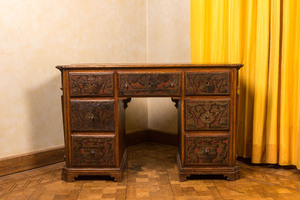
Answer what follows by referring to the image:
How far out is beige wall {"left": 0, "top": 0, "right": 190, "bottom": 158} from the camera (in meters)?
2.37

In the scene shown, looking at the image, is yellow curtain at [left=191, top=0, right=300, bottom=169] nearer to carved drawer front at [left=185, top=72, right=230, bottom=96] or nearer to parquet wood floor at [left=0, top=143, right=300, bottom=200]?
parquet wood floor at [left=0, top=143, right=300, bottom=200]

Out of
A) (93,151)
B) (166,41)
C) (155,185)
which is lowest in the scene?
(155,185)

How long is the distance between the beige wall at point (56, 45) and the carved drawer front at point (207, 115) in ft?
3.05

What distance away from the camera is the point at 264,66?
239 centimetres


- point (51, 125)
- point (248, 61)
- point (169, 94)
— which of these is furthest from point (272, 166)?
point (51, 125)

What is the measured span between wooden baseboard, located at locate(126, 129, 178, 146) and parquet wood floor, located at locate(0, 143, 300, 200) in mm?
610

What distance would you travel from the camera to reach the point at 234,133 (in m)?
2.17

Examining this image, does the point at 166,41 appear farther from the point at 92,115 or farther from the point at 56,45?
the point at 92,115

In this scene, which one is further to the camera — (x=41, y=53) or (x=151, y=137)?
(x=151, y=137)

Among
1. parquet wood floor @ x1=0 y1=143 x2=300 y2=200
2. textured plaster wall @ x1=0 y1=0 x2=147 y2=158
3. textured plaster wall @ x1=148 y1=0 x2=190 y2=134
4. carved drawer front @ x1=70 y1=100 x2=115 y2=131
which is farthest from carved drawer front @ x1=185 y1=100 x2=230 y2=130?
textured plaster wall @ x1=0 y1=0 x2=147 y2=158

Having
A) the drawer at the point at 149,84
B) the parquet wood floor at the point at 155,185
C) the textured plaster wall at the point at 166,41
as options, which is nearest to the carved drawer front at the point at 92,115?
the drawer at the point at 149,84

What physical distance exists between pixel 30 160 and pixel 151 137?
50.0 inches

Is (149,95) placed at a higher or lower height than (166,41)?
lower

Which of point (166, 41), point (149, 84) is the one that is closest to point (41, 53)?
point (149, 84)
